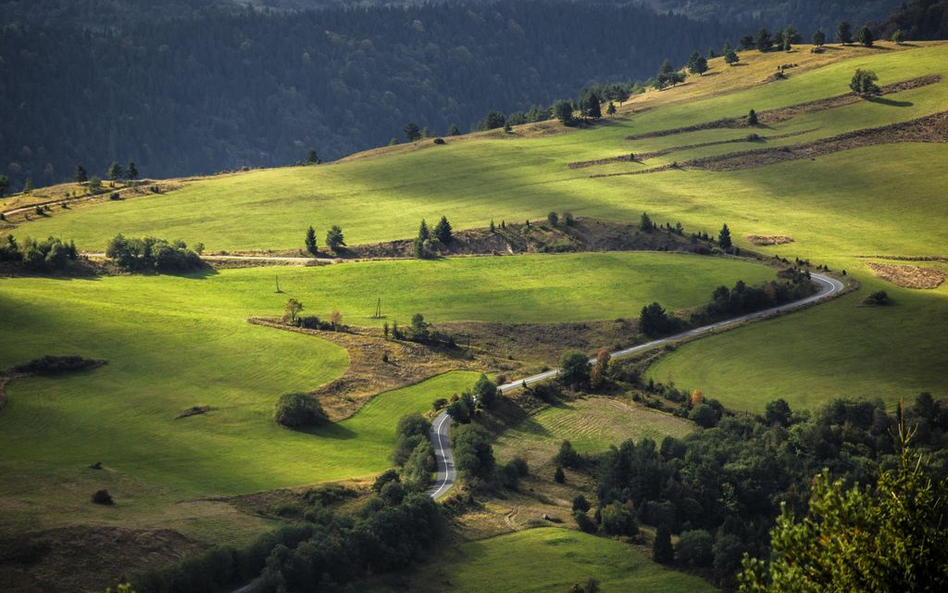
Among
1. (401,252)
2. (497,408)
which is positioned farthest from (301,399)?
(401,252)

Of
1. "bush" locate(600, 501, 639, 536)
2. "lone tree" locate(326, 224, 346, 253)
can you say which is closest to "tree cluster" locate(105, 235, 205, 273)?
"lone tree" locate(326, 224, 346, 253)

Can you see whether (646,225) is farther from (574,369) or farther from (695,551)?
(695,551)

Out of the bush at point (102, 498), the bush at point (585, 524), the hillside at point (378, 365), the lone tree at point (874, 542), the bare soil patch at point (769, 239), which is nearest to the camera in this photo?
the lone tree at point (874, 542)

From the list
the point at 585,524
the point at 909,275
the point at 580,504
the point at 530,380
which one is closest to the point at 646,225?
the point at 909,275

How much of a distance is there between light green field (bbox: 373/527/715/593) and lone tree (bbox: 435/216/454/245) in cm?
9704

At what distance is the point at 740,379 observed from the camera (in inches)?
5359

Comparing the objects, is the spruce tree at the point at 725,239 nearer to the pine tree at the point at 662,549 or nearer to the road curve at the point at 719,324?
the road curve at the point at 719,324

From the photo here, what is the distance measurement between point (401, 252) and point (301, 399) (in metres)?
70.6

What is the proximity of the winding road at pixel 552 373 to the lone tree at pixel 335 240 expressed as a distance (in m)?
63.8

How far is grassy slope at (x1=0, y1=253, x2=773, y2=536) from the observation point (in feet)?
334

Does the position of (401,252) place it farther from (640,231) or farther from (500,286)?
(640,231)

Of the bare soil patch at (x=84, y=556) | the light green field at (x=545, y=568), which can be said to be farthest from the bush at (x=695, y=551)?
the bare soil patch at (x=84, y=556)

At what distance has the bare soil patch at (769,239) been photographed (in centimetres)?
18825

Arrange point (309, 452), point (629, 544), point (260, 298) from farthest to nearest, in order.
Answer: point (260, 298) → point (309, 452) → point (629, 544)
